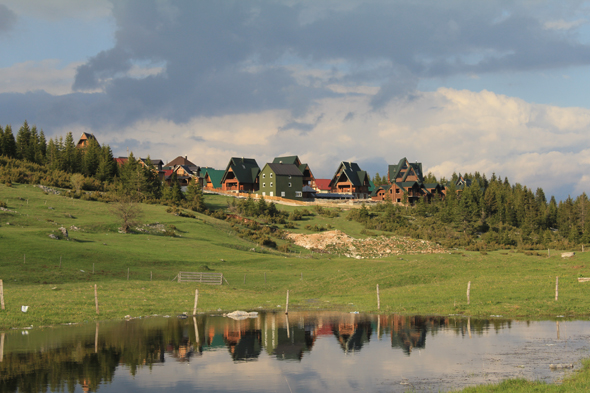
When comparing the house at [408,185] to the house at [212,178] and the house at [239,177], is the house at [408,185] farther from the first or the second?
the house at [212,178]

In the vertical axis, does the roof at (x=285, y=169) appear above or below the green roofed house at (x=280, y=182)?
above

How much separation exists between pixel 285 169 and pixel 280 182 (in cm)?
632

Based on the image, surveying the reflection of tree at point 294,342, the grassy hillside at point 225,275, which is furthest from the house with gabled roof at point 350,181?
the reflection of tree at point 294,342

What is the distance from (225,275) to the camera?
58344 millimetres

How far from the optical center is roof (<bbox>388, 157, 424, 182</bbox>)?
16400 cm

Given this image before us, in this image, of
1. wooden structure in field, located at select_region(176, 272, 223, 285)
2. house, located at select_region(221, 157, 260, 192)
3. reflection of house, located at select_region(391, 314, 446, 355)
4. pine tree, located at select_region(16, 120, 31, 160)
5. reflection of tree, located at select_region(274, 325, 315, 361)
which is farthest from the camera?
house, located at select_region(221, 157, 260, 192)

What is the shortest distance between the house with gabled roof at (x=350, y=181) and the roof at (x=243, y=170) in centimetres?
2735

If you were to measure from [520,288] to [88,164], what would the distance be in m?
128

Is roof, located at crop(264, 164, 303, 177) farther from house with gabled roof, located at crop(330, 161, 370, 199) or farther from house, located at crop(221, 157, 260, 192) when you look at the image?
house with gabled roof, located at crop(330, 161, 370, 199)

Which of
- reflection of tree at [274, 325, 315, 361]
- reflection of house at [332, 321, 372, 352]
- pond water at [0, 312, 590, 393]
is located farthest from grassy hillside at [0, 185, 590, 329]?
reflection of tree at [274, 325, 315, 361]

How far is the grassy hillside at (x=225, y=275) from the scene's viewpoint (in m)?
35.4

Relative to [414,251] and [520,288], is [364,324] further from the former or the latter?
[414,251]

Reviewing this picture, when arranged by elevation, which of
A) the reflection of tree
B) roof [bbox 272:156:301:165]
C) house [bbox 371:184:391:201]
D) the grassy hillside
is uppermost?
roof [bbox 272:156:301:165]

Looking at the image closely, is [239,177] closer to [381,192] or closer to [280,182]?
[280,182]
